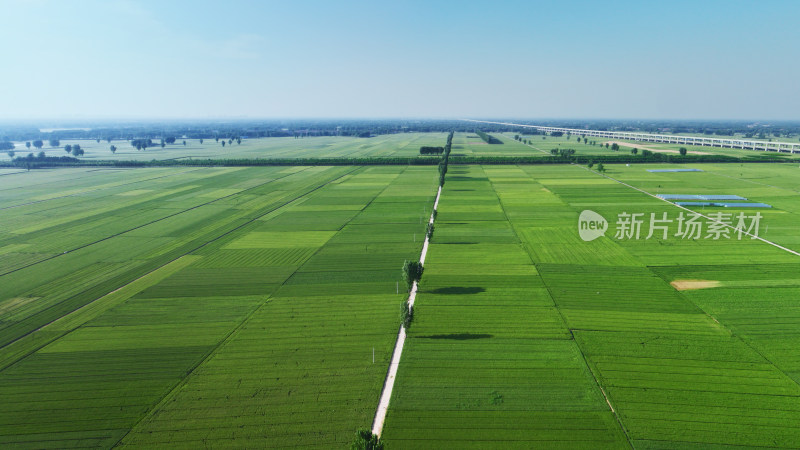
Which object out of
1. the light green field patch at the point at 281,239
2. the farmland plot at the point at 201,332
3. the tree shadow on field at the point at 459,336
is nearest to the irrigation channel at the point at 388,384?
the farmland plot at the point at 201,332

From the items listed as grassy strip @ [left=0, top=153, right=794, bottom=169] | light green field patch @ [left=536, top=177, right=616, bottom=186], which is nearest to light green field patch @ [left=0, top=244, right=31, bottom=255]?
grassy strip @ [left=0, top=153, right=794, bottom=169]

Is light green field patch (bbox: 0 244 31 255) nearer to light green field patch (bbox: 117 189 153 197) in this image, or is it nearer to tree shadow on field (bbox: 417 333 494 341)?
light green field patch (bbox: 117 189 153 197)

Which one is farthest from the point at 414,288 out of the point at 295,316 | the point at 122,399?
the point at 122,399

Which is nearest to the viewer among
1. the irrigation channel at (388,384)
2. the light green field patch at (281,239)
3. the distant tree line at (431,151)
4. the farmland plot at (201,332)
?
the irrigation channel at (388,384)

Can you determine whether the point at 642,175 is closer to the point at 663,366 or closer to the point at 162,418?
the point at 663,366

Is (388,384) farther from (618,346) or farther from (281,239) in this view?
(281,239)

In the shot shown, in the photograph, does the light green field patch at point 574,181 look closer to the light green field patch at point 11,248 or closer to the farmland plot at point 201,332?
the farmland plot at point 201,332
